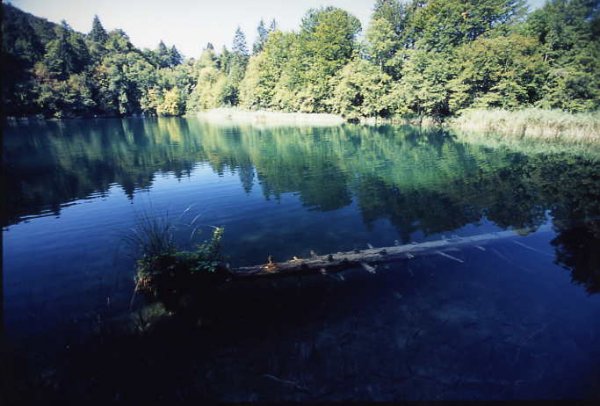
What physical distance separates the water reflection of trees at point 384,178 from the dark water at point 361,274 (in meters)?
0.15

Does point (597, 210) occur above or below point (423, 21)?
below

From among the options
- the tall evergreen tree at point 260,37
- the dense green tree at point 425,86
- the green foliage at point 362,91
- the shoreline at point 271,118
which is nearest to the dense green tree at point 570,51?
the dense green tree at point 425,86

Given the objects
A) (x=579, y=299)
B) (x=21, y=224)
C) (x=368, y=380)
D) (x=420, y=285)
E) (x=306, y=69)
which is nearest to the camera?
(x=368, y=380)

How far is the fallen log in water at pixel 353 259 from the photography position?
8.23 meters

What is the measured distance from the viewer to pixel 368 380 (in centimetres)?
533

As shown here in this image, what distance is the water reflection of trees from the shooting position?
13359mm

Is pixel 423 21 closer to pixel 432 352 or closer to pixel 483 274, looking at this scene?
pixel 483 274

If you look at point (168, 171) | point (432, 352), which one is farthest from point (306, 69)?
point (432, 352)

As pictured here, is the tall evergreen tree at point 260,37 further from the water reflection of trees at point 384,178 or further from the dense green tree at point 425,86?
the water reflection of trees at point 384,178

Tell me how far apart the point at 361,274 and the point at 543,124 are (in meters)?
36.0

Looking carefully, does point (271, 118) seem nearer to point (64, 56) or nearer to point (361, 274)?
point (64, 56)

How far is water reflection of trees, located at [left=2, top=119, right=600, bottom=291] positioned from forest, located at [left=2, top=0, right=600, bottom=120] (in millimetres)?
8011

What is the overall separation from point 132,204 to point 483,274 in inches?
657

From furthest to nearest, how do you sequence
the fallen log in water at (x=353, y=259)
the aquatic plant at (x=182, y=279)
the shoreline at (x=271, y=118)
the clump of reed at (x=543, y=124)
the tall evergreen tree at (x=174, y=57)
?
the tall evergreen tree at (x=174, y=57)
the shoreline at (x=271, y=118)
the clump of reed at (x=543, y=124)
the fallen log in water at (x=353, y=259)
the aquatic plant at (x=182, y=279)
